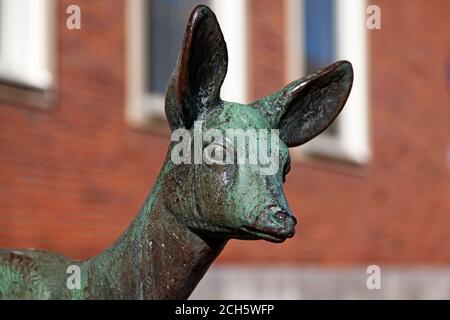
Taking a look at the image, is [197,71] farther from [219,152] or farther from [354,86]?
[354,86]

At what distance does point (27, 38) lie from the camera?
21.0ft

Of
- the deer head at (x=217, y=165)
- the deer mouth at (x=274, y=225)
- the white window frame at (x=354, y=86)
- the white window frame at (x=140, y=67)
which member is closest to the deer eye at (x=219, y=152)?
the deer head at (x=217, y=165)

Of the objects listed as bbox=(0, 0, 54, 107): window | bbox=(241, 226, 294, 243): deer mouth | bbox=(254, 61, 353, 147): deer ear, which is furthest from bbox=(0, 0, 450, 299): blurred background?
bbox=(241, 226, 294, 243): deer mouth

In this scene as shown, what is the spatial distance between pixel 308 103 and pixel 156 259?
20.1 inches

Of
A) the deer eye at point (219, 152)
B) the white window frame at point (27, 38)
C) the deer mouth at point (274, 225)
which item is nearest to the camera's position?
the deer mouth at point (274, 225)

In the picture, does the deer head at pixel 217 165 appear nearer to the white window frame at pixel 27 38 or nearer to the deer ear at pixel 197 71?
the deer ear at pixel 197 71

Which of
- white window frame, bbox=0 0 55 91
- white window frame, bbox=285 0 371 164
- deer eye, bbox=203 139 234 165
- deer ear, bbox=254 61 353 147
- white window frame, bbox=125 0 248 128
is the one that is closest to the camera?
deer eye, bbox=203 139 234 165

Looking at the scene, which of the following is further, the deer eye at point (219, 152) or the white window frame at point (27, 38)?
the white window frame at point (27, 38)

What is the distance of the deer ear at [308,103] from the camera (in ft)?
6.82

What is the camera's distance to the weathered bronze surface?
6.21 feet

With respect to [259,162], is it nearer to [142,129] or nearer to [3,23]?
[3,23]

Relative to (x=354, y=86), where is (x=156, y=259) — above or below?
below

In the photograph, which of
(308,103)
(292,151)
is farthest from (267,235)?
(292,151)

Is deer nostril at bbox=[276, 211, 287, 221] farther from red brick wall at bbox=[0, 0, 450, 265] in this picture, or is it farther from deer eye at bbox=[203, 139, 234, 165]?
red brick wall at bbox=[0, 0, 450, 265]
